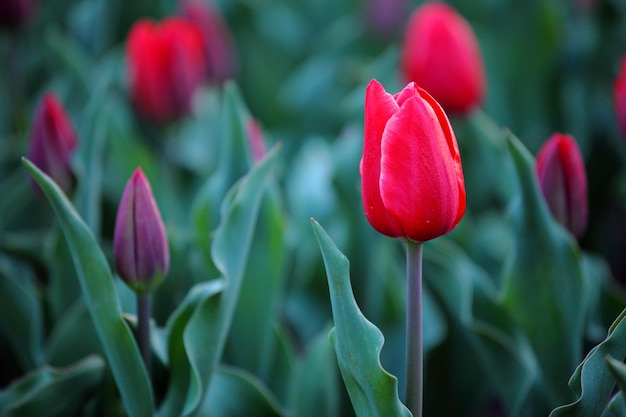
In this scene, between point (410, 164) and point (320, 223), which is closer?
point (410, 164)

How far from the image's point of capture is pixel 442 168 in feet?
2.05

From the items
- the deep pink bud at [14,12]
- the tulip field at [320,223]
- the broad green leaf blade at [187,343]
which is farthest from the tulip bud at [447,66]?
the deep pink bud at [14,12]

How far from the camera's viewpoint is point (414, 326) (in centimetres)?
67

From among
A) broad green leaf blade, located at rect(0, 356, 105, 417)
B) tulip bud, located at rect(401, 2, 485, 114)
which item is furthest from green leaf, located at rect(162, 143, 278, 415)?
tulip bud, located at rect(401, 2, 485, 114)

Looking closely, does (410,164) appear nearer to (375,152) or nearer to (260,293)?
(375,152)

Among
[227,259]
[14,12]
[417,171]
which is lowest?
[227,259]

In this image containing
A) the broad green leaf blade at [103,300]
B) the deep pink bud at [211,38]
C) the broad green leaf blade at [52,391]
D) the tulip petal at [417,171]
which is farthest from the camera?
the deep pink bud at [211,38]

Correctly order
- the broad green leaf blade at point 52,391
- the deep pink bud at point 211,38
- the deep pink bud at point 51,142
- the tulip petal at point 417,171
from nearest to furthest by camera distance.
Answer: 1. the tulip petal at point 417,171
2. the broad green leaf blade at point 52,391
3. the deep pink bud at point 51,142
4. the deep pink bud at point 211,38

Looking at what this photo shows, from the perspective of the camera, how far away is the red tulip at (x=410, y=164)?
616mm

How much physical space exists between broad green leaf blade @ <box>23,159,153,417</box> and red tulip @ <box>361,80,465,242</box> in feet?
0.92

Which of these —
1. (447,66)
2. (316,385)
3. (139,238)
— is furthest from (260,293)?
(447,66)

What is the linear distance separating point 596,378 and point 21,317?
763 millimetres

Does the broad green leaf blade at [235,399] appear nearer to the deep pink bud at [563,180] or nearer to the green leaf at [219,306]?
the green leaf at [219,306]

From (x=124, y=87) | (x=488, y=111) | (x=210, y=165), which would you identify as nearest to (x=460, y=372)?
(x=210, y=165)
